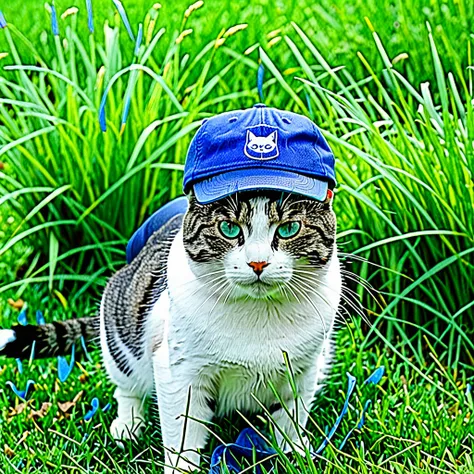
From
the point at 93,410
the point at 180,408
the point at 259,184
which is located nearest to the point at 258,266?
the point at 259,184

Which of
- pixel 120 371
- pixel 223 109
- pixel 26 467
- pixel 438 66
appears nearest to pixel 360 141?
pixel 438 66

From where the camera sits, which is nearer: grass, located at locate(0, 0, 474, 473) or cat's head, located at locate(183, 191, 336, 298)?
cat's head, located at locate(183, 191, 336, 298)

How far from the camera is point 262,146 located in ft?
5.61

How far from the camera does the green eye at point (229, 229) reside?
5.69ft

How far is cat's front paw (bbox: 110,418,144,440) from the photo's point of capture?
2238 mm

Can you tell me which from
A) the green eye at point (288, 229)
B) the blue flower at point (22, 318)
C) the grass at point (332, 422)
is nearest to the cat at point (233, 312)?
the green eye at point (288, 229)

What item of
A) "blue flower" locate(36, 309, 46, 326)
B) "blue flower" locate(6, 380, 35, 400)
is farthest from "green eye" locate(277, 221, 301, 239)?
"blue flower" locate(36, 309, 46, 326)

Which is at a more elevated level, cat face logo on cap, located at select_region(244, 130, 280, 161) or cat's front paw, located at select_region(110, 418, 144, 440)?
cat face logo on cap, located at select_region(244, 130, 280, 161)

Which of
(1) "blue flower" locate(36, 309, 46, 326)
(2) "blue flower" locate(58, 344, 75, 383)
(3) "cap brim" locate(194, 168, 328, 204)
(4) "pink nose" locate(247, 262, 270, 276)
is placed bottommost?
(1) "blue flower" locate(36, 309, 46, 326)

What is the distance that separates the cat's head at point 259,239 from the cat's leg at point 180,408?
26 centimetres

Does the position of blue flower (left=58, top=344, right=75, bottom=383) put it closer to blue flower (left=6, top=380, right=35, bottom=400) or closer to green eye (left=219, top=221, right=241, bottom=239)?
blue flower (left=6, top=380, right=35, bottom=400)

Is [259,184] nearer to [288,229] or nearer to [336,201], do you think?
[288,229]

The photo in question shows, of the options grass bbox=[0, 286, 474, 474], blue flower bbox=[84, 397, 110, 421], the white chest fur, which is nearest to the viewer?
the white chest fur

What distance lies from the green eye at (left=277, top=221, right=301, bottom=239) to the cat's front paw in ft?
2.50
